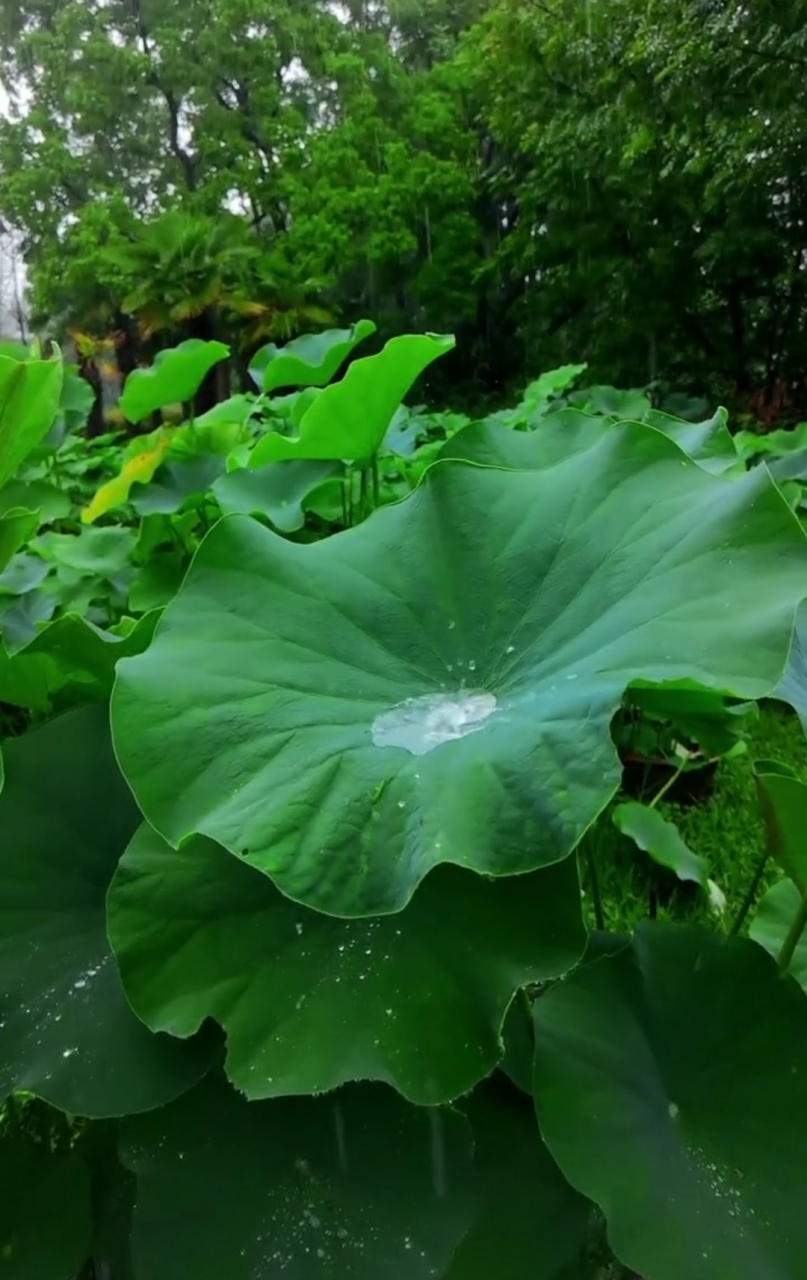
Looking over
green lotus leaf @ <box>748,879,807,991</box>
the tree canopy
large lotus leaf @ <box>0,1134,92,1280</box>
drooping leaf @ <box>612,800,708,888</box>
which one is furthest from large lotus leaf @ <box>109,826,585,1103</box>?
the tree canopy

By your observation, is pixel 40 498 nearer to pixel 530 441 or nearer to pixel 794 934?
pixel 530 441

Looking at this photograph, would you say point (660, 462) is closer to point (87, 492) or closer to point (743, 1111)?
point (743, 1111)

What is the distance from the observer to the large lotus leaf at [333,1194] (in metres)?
0.33

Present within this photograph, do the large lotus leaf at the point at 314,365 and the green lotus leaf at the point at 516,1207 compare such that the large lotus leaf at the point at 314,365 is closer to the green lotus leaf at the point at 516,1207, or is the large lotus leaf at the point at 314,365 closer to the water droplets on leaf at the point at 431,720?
the water droplets on leaf at the point at 431,720

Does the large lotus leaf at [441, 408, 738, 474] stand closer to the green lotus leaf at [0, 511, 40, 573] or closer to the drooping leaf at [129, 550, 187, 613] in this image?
the green lotus leaf at [0, 511, 40, 573]

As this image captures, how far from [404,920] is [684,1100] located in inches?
5.4

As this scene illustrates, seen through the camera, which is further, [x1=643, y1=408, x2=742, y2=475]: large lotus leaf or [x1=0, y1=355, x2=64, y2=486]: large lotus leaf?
[x1=643, y1=408, x2=742, y2=475]: large lotus leaf

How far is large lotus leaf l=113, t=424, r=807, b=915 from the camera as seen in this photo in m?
0.31

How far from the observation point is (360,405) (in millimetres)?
700

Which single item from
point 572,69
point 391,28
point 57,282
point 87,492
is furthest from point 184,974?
point 391,28

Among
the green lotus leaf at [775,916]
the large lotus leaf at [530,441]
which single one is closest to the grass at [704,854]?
the green lotus leaf at [775,916]

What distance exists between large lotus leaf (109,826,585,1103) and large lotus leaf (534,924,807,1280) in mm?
47

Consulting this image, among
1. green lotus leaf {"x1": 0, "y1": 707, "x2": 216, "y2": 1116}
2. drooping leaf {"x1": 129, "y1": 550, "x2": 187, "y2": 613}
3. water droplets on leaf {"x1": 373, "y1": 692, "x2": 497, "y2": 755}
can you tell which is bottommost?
drooping leaf {"x1": 129, "y1": 550, "x2": 187, "y2": 613}

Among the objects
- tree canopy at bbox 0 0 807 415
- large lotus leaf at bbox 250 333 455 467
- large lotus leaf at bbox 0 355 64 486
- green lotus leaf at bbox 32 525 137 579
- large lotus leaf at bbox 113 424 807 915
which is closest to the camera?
large lotus leaf at bbox 113 424 807 915
